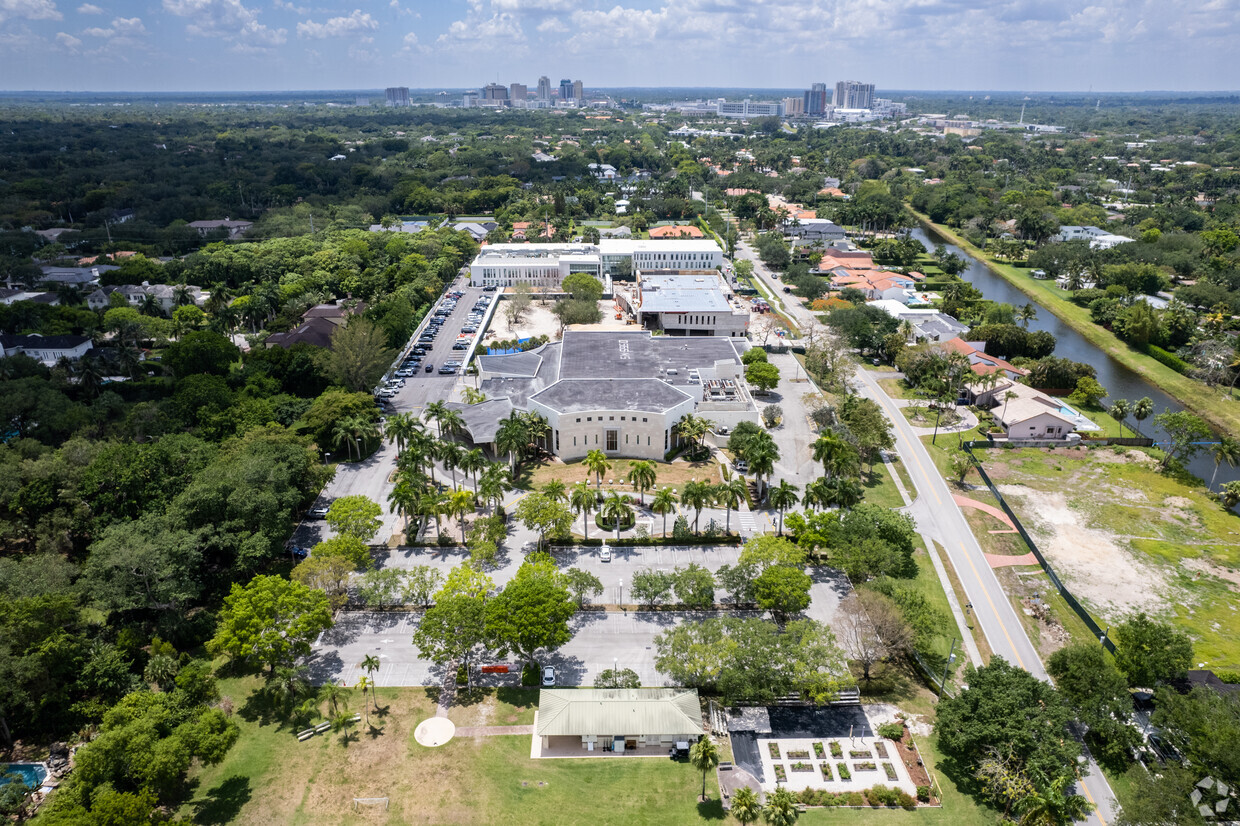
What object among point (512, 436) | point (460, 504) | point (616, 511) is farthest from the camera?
point (512, 436)

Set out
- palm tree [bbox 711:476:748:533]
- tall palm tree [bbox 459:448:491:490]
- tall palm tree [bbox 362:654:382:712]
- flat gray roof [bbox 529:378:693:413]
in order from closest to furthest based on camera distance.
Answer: tall palm tree [bbox 362:654:382:712] → palm tree [bbox 711:476:748:533] → tall palm tree [bbox 459:448:491:490] → flat gray roof [bbox 529:378:693:413]

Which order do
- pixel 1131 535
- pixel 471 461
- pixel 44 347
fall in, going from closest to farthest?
pixel 471 461
pixel 1131 535
pixel 44 347

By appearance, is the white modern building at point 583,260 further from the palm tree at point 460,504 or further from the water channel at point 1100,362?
the palm tree at point 460,504

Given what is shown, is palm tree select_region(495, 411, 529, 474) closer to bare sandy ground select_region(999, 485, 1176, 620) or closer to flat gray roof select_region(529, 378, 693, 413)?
flat gray roof select_region(529, 378, 693, 413)

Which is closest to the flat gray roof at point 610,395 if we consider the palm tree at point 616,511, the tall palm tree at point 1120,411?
the palm tree at point 616,511

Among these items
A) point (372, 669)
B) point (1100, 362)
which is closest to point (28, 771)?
point (372, 669)

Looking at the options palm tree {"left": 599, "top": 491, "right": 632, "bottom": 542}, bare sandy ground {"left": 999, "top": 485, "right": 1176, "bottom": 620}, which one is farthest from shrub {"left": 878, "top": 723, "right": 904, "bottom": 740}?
palm tree {"left": 599, "top": 491, "right": 632, "bottom": 542}

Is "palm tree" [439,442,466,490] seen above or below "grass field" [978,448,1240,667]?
above

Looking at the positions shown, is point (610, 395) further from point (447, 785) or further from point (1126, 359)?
point (1126, 359)
